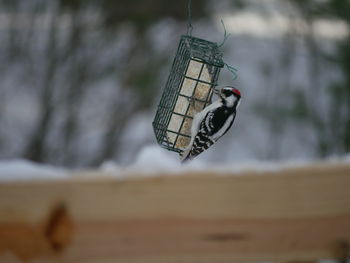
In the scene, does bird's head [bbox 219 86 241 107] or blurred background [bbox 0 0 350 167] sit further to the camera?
blurred background [bbox 0 0 350 167]

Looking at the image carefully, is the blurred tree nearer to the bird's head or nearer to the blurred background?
the blurred background

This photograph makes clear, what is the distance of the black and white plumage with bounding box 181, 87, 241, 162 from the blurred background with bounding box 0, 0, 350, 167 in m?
3.57

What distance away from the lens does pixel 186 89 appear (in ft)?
11.5

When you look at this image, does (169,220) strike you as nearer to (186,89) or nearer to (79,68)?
(186,89)

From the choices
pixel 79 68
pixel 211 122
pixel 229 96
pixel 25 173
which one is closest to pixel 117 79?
pixel 79 68

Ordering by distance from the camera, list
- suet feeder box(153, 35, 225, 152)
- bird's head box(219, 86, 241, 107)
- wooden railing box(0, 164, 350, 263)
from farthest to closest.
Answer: bird's head box(219, 86, 241, 107)
suet feeder box(153, 35, 225, 152)
wooden railing box(0, 164, 350, 263)

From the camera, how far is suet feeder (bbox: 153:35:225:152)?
11.2ft

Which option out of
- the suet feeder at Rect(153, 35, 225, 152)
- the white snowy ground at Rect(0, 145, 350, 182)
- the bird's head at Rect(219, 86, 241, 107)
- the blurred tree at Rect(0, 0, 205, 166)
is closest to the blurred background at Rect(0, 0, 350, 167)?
the blurred tree at Rect(0, 0, 205, 166)

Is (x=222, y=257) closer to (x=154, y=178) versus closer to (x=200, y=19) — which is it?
(x=154, y=178)

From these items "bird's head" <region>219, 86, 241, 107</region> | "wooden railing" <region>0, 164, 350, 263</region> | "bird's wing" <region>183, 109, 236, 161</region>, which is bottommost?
"wooden railing" <region>0, 164, 350, 263</region>

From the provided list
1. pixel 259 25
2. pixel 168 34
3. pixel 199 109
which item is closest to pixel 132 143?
pixel 168 34

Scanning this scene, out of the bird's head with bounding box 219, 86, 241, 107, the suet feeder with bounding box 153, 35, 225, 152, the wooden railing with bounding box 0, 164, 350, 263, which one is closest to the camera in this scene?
the wooden railing with bounding box 0, 164, 350, 263

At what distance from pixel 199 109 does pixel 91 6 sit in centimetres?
433

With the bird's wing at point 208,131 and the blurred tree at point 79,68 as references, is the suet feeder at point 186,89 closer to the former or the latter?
the bird's wing at point 208,131
